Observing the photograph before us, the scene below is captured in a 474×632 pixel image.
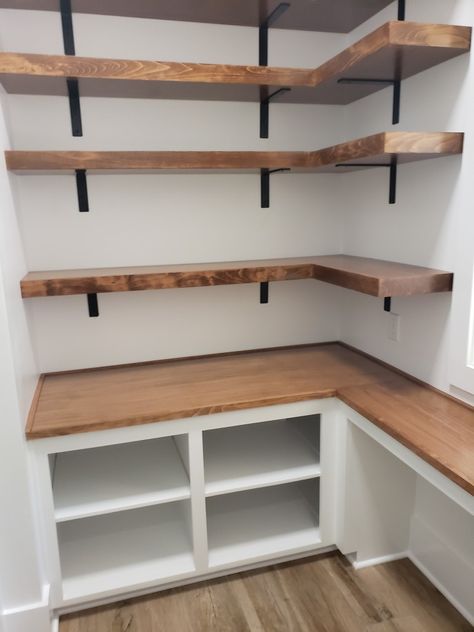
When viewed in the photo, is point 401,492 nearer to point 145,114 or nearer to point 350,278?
point 350,278

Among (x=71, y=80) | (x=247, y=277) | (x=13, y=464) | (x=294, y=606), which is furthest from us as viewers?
(x=247, y=277)

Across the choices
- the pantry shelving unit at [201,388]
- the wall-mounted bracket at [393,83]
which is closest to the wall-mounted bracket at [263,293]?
the pantry shelving unit at [201,388]

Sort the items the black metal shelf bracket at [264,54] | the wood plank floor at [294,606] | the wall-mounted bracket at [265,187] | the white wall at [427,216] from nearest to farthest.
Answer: the white wall at [427,216] < the wood plank floor at [294,606] < the black metal shelf bracket at [264,54] < the wall-mounted bracket at [265,187]

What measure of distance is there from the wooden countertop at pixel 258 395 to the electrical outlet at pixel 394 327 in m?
0.14

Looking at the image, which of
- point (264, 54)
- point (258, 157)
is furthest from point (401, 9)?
point (258, 157)

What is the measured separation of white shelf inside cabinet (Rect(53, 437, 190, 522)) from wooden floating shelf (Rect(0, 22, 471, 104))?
1.47 m

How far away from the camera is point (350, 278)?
174cm

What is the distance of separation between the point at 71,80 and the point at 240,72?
0.59 metres

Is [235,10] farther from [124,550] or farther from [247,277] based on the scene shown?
[124,550]

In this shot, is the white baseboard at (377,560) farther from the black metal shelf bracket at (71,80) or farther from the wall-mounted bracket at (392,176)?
the black metal shelf bracket at (71,80)

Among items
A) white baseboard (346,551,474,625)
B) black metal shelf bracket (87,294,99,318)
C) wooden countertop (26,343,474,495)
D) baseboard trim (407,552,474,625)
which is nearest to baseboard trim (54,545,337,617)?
white baseboard (346,551,474,625)

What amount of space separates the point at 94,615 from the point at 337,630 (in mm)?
877

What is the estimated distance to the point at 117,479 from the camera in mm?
1950

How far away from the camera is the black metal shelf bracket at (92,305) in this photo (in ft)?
6.80
